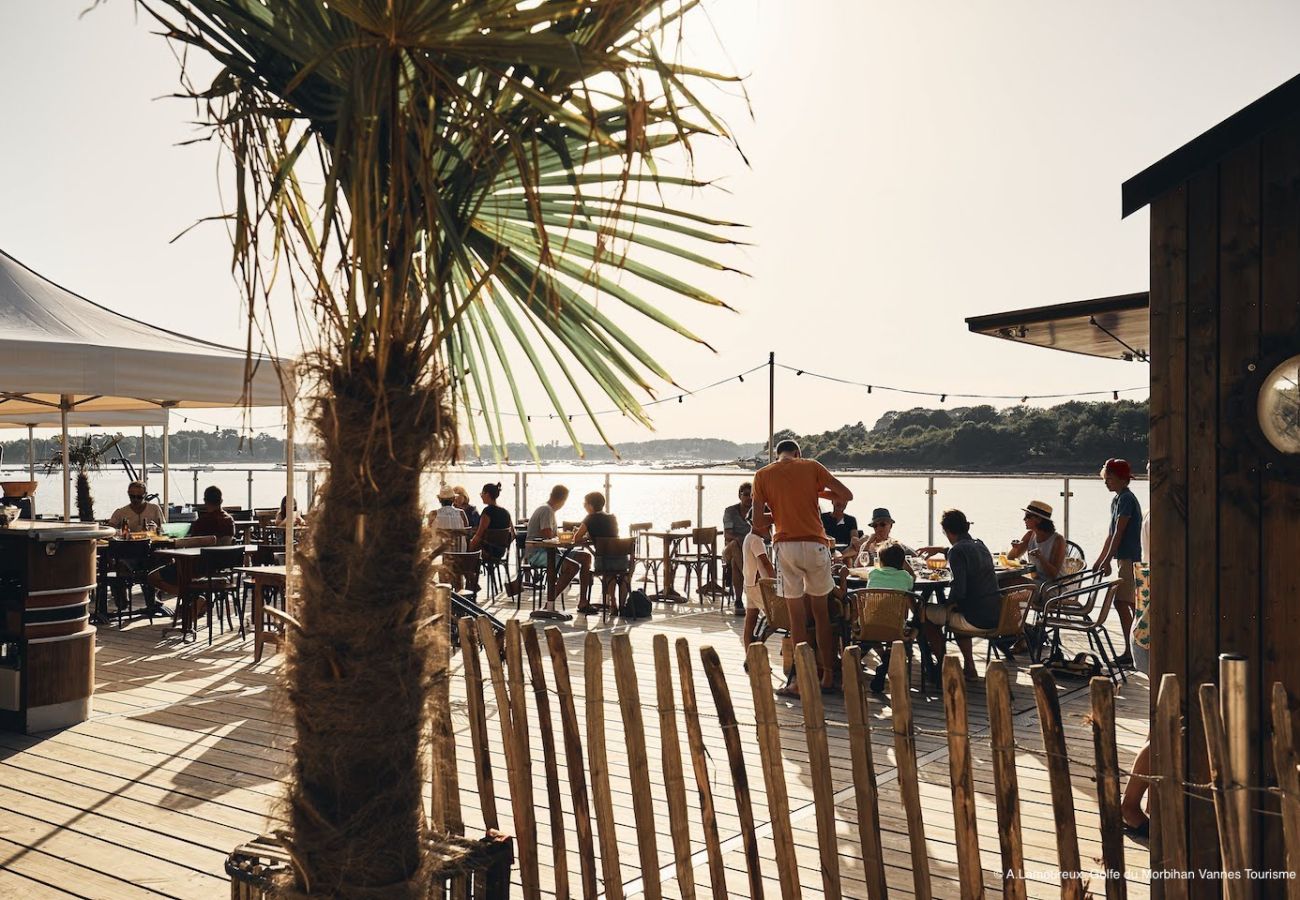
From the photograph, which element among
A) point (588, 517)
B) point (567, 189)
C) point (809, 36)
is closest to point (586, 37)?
point (567, 189)

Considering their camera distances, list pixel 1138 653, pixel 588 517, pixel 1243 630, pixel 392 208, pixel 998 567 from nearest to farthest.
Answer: pixel 392 208 → pixel 1243 630 → pixel 1138 653 → pixel 998 567 → pixel 588 517

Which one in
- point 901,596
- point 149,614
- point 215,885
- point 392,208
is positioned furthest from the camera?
point 149,614

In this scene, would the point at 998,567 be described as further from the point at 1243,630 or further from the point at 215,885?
the point at 215,885

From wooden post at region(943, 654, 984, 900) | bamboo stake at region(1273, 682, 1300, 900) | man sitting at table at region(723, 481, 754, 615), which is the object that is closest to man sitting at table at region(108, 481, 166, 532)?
man sitting at table at region(723, 481, 754, 615)

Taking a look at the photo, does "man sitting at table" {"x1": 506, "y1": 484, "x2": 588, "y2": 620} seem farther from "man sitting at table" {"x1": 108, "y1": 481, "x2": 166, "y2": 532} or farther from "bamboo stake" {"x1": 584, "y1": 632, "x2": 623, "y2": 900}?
"bamboo stake" {"x1": 584, "y1": 632, "x2": 623, "y2": 900}

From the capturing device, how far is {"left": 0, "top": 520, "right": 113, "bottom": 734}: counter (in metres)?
5.35

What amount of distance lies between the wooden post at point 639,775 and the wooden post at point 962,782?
82cm

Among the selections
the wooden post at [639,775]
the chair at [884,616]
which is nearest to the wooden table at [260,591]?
the chair at [884,616]

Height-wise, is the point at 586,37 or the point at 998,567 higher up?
the point at 586,37

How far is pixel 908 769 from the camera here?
2455 mm

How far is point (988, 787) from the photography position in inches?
175

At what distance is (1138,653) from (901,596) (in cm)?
184

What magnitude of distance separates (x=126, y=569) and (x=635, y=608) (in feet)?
15.8

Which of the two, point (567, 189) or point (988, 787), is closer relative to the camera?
point (567, 189)
